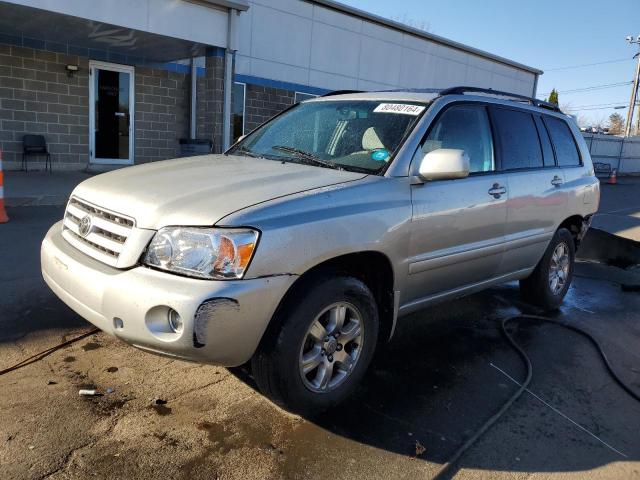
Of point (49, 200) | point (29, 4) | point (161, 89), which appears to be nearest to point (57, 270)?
point (49, 200)

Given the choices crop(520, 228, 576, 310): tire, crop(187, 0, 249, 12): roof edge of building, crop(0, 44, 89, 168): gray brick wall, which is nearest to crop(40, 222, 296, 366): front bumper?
crop(520, 228, 576, 310): tire

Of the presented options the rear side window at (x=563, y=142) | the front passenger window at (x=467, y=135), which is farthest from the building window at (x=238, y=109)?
the front passenger window at (x=467, y=135)

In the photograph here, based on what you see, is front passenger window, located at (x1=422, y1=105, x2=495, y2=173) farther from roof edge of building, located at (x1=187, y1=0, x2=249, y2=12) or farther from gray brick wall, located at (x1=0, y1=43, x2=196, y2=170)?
gray brick wall, located at (x1=0, y1=43, x2=196, y2=170)

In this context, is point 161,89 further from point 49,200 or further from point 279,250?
point 279,250

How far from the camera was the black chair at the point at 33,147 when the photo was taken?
11.9m

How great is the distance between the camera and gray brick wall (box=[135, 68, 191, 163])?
45.1ft

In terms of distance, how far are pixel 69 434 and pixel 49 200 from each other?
723 centimetres

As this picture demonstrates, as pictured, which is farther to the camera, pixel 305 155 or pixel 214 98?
pixel 214 98

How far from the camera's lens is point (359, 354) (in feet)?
10.4

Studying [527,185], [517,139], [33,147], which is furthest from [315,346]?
[33,147]

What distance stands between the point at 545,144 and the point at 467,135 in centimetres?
130

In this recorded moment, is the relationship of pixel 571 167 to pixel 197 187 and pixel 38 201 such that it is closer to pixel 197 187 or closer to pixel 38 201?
pixel 197 187

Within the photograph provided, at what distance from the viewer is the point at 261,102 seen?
51.9 ft

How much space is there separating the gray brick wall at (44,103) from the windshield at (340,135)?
9.75 m
